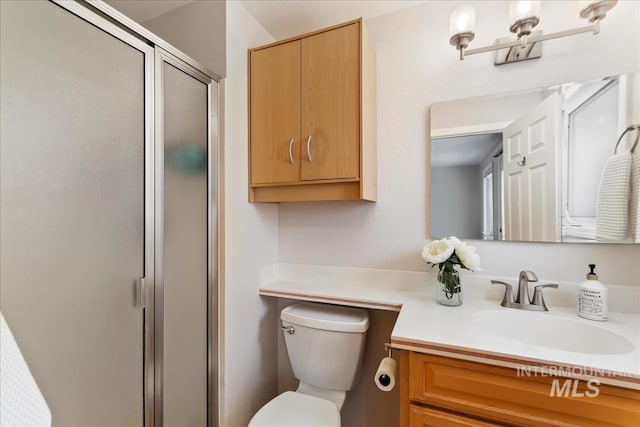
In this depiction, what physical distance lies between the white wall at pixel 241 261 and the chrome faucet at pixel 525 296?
3.85ft

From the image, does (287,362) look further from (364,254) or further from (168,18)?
(168,18)

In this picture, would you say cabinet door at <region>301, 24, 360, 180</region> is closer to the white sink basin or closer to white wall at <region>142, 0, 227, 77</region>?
white wall at <region>142, 0, 227, 77</region>

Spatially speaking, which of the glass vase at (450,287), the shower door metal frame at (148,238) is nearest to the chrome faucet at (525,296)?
the glass vase at (450,287)

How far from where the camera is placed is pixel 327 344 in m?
1.34

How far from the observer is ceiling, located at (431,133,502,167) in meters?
1.31

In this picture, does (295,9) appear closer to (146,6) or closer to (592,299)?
(146,6)

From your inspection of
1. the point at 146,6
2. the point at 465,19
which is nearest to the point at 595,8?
the point at 465,19

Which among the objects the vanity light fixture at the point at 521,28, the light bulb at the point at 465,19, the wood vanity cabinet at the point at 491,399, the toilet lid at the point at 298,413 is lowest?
the toilet lid at the point at 298,413

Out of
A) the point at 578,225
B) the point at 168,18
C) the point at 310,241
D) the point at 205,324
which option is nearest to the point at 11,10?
the point at 168,18

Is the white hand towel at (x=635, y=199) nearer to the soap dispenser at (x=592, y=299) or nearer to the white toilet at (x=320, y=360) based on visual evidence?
the soap dispenser at (x=592, y=299)

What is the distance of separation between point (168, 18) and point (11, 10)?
0.93m

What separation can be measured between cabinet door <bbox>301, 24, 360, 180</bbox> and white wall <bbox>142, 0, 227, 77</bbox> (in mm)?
400

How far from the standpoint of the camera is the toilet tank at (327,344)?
1317 mm

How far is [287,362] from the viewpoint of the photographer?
1697 mm
